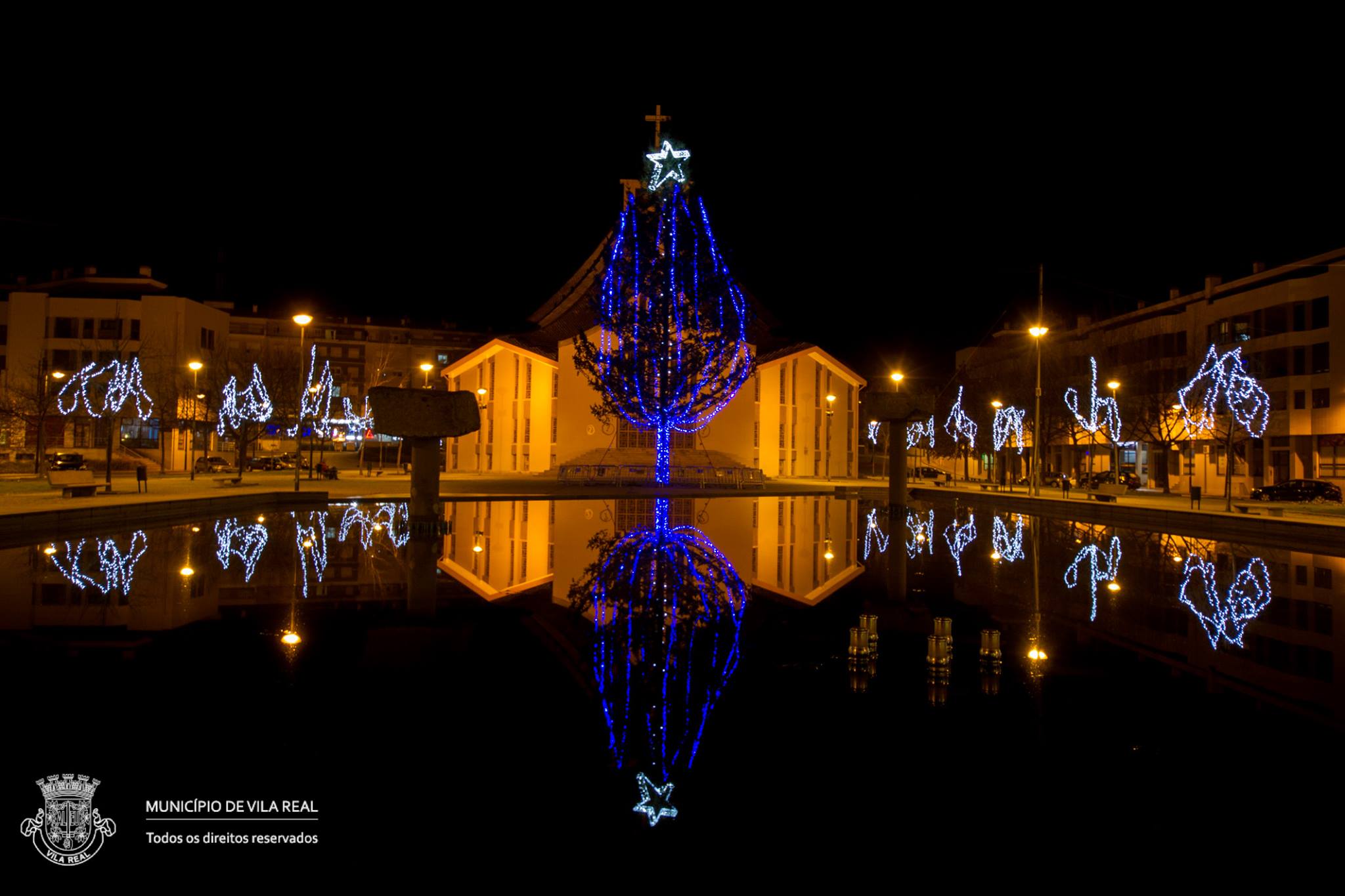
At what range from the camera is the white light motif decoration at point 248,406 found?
4388cm

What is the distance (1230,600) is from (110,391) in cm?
4664

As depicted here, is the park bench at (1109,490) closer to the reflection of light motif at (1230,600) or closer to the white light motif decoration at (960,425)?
the white light motif decoration at (960,425)

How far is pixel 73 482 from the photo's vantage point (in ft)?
114

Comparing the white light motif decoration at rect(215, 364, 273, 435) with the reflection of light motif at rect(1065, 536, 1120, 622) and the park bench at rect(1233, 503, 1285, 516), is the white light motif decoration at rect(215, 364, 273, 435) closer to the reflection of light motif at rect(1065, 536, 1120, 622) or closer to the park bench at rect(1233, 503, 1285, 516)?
the reflection of light motif at rect(1065, 536, 1120, 622)

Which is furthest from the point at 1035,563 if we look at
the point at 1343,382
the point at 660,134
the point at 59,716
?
the point at 1343,382

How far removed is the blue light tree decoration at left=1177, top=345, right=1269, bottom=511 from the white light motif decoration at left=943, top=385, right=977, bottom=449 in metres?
20.1

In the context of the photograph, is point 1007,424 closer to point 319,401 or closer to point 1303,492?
point 1303,492

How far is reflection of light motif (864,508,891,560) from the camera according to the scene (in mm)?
17250

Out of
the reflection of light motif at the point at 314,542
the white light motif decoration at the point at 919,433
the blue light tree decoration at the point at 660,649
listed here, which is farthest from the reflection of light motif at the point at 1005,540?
the white light motif decoration at the point at 919,433

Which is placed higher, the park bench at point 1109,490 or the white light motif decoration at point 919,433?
the white light motif decoration at point 919,433

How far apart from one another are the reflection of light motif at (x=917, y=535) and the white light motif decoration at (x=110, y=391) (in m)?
36.3

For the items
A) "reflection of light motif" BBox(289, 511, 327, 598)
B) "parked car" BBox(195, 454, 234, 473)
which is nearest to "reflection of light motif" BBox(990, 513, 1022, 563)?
"reflection of light motif" BBox(289, 511, 327, 598)

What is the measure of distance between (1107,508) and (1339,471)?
25321 mm

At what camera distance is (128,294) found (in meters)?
65.2
